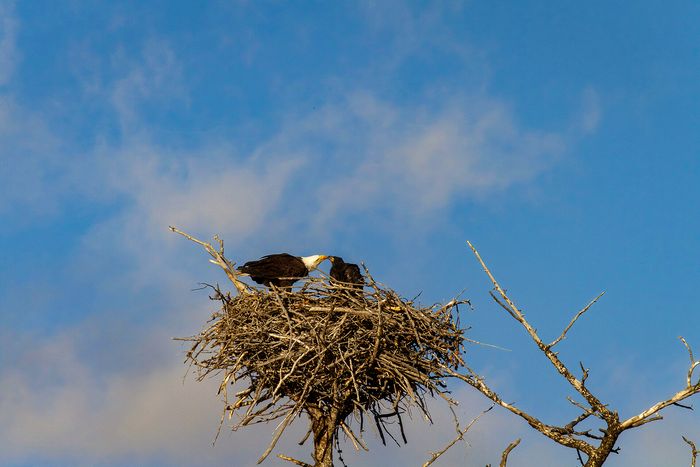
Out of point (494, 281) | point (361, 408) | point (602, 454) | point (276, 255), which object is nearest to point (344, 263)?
point (276, 255)

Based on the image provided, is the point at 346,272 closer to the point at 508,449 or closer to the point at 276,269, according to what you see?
the point at 276,269

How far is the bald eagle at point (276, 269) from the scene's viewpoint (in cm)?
1266

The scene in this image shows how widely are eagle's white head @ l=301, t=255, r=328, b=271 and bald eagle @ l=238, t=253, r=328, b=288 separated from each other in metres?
0.08

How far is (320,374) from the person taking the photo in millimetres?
10633

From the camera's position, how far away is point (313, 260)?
43.7ft

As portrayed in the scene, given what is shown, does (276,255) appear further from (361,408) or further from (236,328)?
(361,408)

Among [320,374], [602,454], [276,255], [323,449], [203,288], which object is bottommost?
[602,454]

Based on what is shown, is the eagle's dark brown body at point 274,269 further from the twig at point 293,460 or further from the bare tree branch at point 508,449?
the bare tree branch at point 508,449

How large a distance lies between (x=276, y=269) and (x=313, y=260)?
82 centimetres

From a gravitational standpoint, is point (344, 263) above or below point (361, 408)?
above

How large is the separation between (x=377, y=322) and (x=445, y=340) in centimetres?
126

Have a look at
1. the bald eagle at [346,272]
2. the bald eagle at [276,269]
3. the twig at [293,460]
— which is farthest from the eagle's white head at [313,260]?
the twig at [293,460]

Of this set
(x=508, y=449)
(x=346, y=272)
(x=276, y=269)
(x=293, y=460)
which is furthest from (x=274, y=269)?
(x=508, y=449)

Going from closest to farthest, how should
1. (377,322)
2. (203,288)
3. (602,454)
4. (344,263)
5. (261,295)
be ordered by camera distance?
(602,454) → (377,322) → (261,295) → (203,288) → (344,263)
